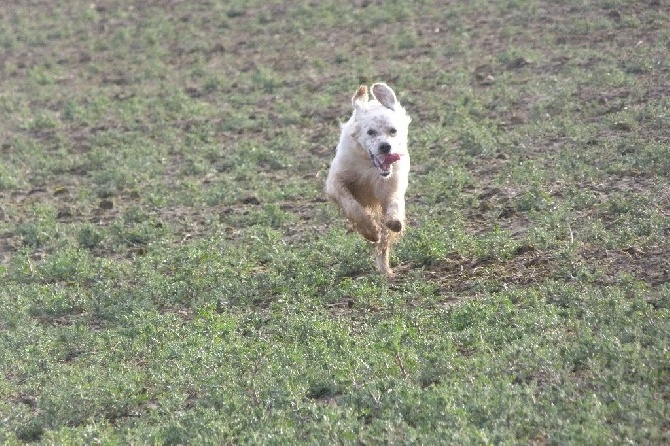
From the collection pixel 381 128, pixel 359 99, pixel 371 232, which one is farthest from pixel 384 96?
pixel 371 232

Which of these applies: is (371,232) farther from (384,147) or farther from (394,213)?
(384,147)

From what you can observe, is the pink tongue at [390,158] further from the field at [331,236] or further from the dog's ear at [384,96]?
the field at [331,236]

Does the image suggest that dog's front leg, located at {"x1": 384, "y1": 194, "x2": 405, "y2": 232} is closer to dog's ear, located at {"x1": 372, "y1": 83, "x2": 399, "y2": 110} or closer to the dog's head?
the dog's head

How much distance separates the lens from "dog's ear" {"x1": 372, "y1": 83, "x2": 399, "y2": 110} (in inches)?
354

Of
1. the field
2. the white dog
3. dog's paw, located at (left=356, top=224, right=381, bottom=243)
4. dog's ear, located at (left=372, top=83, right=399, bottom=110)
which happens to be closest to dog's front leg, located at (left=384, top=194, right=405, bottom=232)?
the white dog

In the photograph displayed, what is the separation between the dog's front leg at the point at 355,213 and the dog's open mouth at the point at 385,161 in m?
0.33

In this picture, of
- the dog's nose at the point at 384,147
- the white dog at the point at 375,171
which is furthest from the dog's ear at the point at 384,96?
the dog's nose at the point at 384,147

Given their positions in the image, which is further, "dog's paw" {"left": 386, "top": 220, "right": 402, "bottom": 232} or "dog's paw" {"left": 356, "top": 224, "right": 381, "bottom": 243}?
"dog's paw" {"left": 356, "top": 224, "right": 381, "bottom": 243}

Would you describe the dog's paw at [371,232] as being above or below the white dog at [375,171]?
below

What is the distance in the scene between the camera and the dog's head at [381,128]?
8.55 m

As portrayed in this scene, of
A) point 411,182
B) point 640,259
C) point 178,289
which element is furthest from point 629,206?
point 178,289

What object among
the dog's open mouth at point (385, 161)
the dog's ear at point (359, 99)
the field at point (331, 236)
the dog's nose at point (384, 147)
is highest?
the dog's ear at point (359, 99)

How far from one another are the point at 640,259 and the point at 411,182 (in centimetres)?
341

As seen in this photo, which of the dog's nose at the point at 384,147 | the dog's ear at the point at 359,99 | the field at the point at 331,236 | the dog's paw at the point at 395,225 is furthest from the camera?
the dog's ear at the point at 359,99
